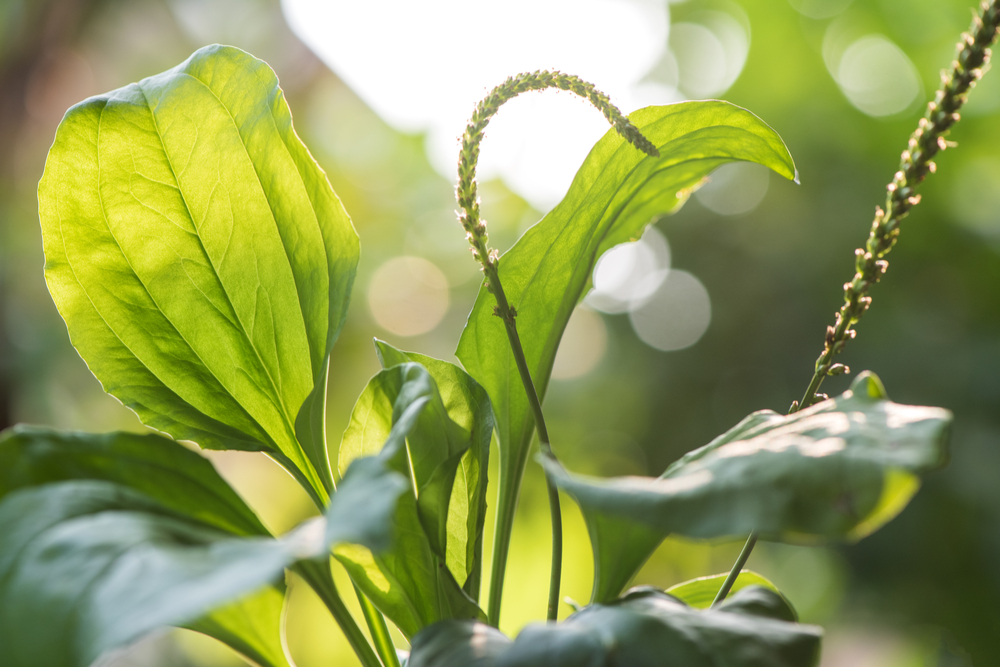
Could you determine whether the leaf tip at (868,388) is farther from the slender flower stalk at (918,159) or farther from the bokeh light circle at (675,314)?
the bokeh light circle at (675,314)

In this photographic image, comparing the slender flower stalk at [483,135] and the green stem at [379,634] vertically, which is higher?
the slender flower stalk at [483,135]

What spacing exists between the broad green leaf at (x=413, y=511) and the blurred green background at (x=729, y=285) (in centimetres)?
85

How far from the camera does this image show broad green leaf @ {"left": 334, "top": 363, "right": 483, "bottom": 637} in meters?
0.27

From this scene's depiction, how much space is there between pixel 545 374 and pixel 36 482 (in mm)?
248

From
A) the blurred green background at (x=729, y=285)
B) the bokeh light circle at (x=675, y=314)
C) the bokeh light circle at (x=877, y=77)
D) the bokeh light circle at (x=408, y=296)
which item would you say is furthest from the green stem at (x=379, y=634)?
the bokeh light circle at (x=877, y=77)

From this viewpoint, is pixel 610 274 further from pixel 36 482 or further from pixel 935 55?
pixel 36 482

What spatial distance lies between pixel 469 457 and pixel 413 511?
46 millimetres

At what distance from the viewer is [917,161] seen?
10.4 inches

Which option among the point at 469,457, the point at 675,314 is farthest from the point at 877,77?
the point at 469,457

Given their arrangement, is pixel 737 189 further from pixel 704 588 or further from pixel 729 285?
pixel 704 588

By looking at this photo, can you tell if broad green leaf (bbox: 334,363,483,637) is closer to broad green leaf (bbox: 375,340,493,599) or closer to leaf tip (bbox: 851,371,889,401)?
broad green leaf (bbox: 375,340,493,599)

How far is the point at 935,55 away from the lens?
231 centimetres

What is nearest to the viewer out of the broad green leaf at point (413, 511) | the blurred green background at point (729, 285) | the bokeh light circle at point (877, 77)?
the broad green leaf at point (413, 511)

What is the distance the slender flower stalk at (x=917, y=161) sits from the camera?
0.82 ft
